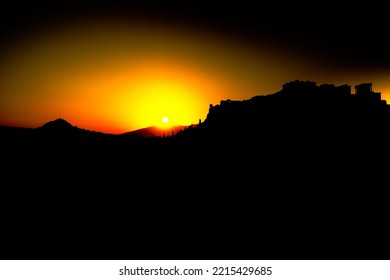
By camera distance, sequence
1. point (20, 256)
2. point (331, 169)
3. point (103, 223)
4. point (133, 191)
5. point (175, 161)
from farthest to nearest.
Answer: point (175, 161) < point (331, 169) < point (133, 191) < point (103, 223) < point (20, 256)

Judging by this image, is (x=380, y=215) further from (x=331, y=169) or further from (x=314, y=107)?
(x=314, y=107)

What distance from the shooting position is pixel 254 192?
2545 cm

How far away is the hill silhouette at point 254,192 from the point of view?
1369 cm

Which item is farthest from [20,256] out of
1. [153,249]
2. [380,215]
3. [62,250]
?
[380,215]

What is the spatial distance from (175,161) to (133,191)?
20.6 meters

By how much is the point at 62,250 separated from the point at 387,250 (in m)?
17.3

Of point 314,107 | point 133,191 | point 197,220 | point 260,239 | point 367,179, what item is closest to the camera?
point 260,239

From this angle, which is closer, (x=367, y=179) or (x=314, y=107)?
(x=367, y=179)

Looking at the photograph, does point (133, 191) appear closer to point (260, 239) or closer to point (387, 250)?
point (260, 239)

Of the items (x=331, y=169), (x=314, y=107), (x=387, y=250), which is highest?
(x=314, y=107)

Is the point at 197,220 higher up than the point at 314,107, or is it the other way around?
the point at 314,107

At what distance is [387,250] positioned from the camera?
12.5m

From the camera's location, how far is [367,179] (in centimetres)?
2861

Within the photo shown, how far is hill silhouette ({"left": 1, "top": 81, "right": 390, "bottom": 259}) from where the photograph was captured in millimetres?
13688
